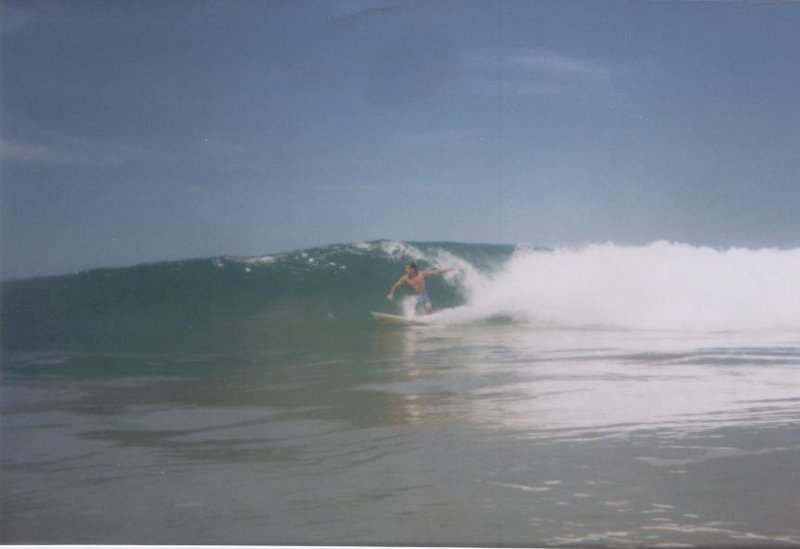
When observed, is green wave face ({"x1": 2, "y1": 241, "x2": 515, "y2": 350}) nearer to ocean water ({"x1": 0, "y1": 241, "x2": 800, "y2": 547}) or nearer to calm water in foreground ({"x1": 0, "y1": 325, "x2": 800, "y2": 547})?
ocean water ({"x1": 0, "y1": 241, "x2": 800, "y2": 547})

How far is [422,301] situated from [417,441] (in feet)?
2.86

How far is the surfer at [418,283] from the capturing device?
4273 millimetres

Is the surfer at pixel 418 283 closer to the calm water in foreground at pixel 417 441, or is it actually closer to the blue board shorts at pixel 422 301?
the blue board shorts at pixel 422 301

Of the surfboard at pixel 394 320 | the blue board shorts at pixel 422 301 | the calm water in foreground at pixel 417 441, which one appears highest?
the blue board shorts at pixel 422 301

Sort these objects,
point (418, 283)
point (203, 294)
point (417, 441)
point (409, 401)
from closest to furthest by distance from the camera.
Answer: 1. point (417, 441)
2. point (409, 401)
3. point (203, 294)
4. point (418, 283)

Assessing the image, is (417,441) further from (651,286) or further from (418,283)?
(651,286)

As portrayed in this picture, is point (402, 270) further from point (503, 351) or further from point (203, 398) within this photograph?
point (203, 398)

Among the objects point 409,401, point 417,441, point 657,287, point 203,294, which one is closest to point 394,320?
point 409,401

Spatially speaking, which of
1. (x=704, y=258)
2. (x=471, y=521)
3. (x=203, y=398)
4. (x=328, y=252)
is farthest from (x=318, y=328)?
(x=704, y=258)

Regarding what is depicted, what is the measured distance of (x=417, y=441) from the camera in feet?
12.4

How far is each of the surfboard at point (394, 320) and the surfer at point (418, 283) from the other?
2.3 inches

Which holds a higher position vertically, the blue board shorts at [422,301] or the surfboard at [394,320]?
the blue board shorts at [422,301]

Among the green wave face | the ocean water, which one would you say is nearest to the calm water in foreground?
the ocean water

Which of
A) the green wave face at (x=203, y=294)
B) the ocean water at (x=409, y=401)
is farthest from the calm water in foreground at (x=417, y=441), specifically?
the green wave face at (x=203, y=294)
